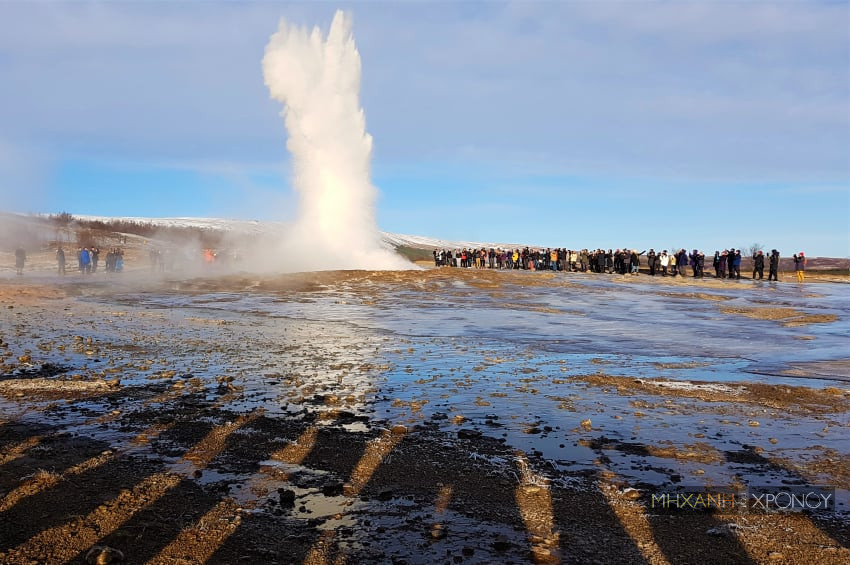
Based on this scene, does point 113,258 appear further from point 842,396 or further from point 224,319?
point 842,396

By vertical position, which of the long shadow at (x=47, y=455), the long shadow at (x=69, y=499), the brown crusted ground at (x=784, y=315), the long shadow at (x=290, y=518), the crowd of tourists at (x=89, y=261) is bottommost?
the long shadow at (x=290, y=518)

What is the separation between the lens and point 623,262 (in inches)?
1857

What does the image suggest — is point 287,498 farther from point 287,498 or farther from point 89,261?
point 89,261

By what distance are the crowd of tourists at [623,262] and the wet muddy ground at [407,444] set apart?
101 feet

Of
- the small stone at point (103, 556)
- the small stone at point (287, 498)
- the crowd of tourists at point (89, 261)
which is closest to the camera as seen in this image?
the small stone at point (103, 556)

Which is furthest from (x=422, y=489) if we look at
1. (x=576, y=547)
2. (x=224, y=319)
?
(x=224, y=319)

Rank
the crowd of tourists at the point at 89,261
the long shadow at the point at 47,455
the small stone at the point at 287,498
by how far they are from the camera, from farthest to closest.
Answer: the crowd of tourists at the point at 89,261 < the long shadow at the point at 47,455 < the small stone at the point at 287,498

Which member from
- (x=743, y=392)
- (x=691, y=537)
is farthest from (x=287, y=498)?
(x=743, y=392)

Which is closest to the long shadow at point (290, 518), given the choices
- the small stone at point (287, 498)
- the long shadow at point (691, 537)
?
the small stone at point (287, 498)

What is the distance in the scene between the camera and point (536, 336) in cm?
1557

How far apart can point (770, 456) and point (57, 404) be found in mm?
7701

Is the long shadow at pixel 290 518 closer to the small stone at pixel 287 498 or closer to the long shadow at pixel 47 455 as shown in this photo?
the small stone at pixel 287 498

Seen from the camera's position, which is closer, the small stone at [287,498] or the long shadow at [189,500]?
the long shadow at [189,500]

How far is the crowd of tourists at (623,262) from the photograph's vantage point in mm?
44156
